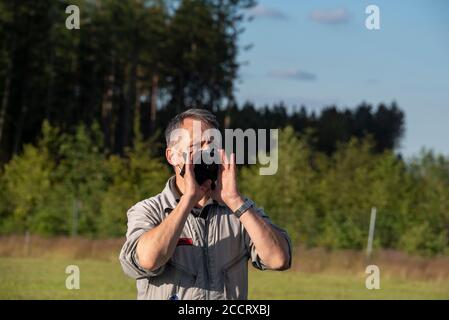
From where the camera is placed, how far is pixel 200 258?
16.8 feet

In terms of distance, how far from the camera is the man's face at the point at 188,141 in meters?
5.07

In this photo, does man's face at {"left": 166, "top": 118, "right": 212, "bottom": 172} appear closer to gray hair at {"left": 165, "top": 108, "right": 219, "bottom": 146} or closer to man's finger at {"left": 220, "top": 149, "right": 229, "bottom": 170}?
gray hair at {"left": 165, "top": 108, "right": 219, "bottom": 146}

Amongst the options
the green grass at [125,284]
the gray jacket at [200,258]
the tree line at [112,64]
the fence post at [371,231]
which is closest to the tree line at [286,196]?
the fence post at [371,231]

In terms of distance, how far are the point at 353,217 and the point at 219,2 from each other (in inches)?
1199

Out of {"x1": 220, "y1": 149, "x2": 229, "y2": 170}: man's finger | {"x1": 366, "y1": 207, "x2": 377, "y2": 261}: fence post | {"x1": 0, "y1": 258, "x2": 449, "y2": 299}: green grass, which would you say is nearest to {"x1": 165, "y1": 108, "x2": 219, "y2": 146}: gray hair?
{"x1": 220, "y1": 149, "x2": 229, "y2": 170}: man's finger

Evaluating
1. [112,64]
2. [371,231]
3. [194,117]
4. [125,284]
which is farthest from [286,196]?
[194,117]

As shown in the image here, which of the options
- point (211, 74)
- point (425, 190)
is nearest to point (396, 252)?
point (425, 190)

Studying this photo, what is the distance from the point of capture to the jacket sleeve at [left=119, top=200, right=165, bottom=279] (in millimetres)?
5070

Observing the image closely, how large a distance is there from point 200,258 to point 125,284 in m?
21.1

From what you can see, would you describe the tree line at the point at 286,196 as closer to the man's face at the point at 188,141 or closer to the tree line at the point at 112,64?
the tree line at the point at 112,64

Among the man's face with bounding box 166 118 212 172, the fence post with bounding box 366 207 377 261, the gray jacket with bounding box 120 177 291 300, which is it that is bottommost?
the fence post with bounding box 366 207 377 261

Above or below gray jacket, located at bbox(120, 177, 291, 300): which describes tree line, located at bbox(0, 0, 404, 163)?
above

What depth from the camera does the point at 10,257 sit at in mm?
34562

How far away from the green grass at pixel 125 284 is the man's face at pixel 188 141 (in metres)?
14.8
